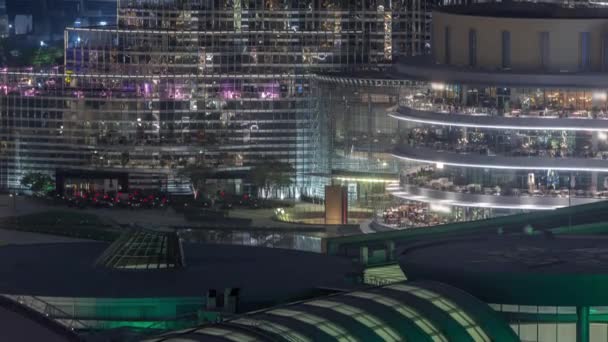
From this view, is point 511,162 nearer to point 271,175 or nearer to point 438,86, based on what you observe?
point 438,86

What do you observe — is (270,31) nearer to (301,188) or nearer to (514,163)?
(301,188)

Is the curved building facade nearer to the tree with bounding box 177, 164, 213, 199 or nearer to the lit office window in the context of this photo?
the lit office window

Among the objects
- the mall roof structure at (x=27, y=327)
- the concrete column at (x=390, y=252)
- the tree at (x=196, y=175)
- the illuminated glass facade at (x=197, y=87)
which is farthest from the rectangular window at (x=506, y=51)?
the mall roof structure at (x=27, y=327)

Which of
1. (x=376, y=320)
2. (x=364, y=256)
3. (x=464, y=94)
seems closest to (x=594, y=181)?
(x=464, y=94)

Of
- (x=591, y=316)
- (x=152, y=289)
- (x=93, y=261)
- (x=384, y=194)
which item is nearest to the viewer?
(x=591, y=316)

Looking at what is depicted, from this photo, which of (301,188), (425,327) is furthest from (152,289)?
(301,188)

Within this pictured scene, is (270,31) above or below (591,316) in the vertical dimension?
above

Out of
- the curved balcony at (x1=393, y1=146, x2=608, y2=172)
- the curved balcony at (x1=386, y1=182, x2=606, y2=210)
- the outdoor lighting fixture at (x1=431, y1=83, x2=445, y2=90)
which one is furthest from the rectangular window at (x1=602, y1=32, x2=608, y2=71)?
the outdoor lighting fixture at (x1=431, y1=83, x2=445, y2=90)
